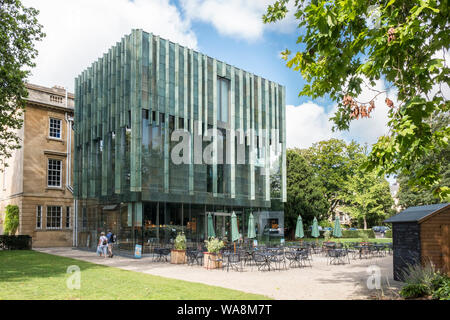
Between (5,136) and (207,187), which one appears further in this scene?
(207,187)

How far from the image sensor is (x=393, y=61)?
6816 millimetres

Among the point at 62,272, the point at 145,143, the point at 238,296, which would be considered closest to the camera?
the point at 238,296

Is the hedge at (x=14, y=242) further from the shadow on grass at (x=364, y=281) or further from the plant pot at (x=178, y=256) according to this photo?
the shadow on grass at (x=364, y=281)

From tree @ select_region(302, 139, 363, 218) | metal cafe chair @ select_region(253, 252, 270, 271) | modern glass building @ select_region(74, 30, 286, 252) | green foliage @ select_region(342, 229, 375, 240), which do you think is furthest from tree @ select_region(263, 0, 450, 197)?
tree @ select_region(302, 139, 363, 218)

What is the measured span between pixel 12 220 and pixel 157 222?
16.3 metres

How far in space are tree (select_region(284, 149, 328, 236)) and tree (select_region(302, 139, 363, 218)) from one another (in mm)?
10242

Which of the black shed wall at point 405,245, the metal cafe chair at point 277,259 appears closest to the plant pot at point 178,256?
the metal cafe chair at point 277,259

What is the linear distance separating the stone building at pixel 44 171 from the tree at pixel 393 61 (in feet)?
101

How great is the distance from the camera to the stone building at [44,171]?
32812 millimetres

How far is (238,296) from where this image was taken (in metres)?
9.91

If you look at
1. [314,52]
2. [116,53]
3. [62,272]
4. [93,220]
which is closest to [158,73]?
[116,53]

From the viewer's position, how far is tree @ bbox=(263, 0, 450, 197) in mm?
6539
